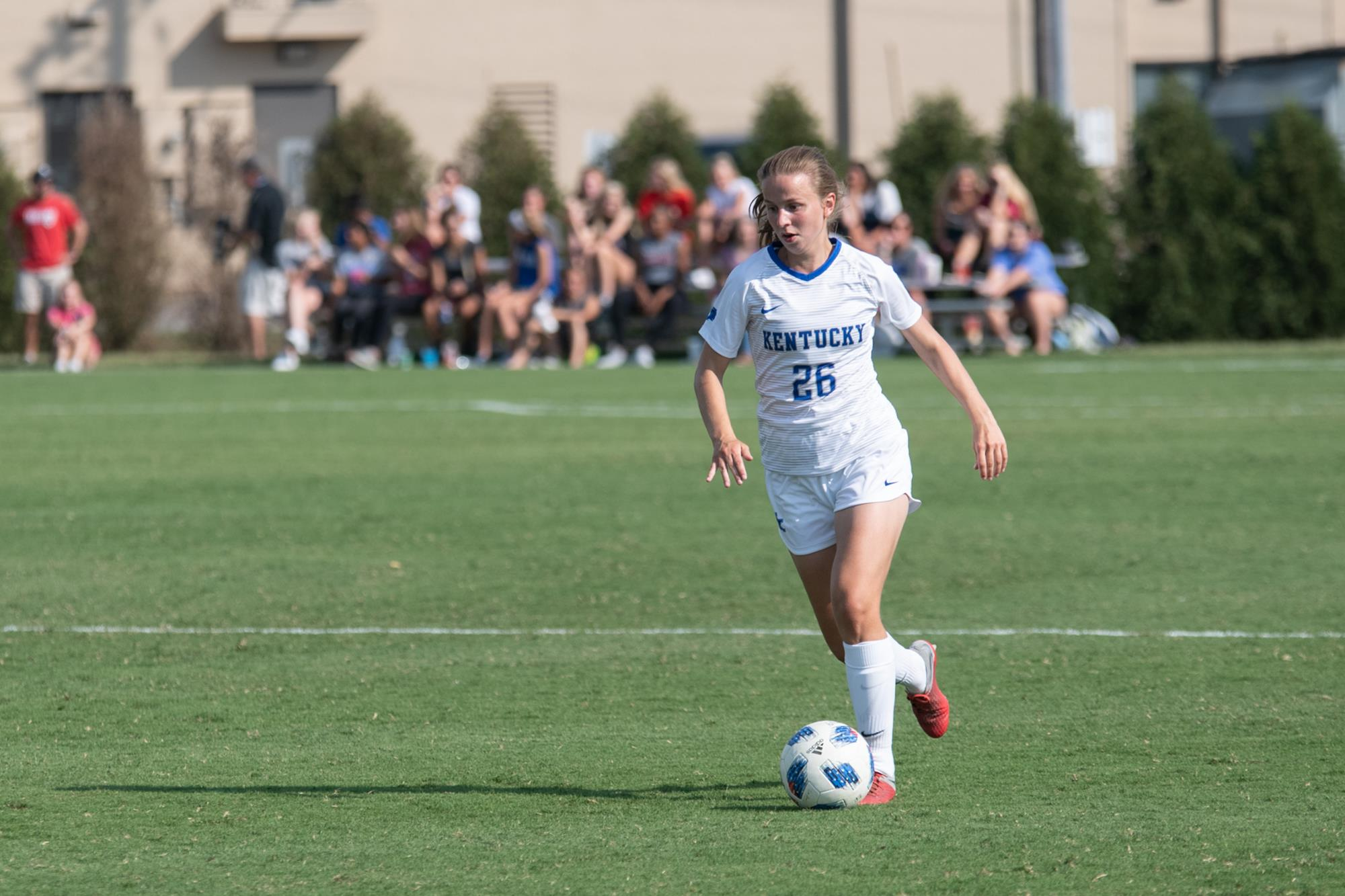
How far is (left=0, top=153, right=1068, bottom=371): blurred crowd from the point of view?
2180 cm

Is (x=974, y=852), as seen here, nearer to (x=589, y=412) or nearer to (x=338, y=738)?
(x=338, y=738)

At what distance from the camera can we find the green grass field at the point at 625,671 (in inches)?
178

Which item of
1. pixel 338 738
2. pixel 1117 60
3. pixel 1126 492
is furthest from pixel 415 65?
pixel 338 738

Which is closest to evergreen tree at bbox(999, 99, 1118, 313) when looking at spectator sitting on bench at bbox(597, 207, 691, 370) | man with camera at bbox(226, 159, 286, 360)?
spectator sitting on bench at bbox(597, 207, 691, 370)

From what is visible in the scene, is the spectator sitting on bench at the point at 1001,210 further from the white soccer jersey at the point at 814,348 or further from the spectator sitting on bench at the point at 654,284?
the white soccer jersey at the point at 814,348

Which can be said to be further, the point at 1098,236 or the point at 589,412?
the point at 1098,236

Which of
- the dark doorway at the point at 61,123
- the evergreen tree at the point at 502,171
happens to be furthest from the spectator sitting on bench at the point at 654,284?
the dark doorway at the point at 61,123

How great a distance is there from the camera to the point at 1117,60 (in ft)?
118

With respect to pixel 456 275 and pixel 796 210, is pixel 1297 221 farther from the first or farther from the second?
pixel 796 210

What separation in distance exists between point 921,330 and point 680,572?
3.54 meters

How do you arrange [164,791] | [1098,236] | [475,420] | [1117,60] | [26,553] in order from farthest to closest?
[1117,60] < [1098,236] < [475,420] < [26,553] < [164,791]

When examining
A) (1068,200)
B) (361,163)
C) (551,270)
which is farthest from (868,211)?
(361,163)

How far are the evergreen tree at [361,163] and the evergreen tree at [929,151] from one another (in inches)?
389

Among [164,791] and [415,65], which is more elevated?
[415,65]
